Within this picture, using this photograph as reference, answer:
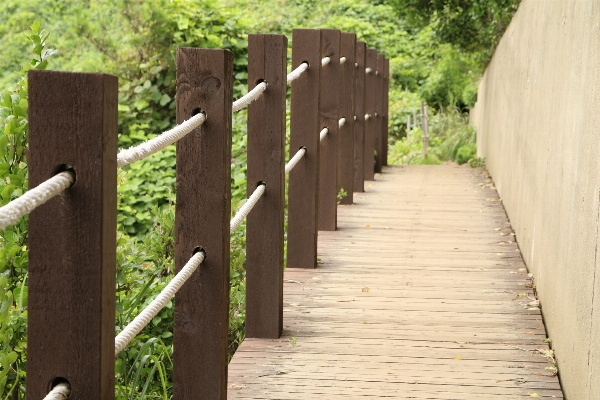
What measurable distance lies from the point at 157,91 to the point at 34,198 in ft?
37.3

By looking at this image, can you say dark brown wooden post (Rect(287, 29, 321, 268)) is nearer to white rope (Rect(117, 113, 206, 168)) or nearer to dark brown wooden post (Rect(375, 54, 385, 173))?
white rope (Rect(117, 113, 206, 168))

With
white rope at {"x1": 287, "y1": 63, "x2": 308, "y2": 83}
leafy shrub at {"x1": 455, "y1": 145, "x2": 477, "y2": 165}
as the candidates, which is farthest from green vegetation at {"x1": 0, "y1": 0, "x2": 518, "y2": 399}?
white rope at {"x1": 287, "y1": 63, "x2": 308, "y2": 83}

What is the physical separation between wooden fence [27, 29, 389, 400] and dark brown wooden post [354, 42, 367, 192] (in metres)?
2.96

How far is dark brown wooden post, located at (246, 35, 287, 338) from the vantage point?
3691mm

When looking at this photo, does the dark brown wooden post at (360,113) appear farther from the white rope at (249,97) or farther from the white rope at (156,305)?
the white rope at (156,305)

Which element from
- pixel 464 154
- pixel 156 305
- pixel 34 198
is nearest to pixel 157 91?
pixel 464 154

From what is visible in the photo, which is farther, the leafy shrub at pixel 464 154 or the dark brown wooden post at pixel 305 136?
the leafy shrub at pixel 464 154

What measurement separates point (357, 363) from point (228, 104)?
127 centimetres

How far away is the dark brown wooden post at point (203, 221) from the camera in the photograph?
2756 mm

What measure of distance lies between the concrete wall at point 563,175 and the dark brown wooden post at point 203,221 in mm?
1098

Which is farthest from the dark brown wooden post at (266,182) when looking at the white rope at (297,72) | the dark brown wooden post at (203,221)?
the dark brown wooden post at (203,221)

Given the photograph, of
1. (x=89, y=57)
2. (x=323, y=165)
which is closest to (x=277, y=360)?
(x=323, y=165)

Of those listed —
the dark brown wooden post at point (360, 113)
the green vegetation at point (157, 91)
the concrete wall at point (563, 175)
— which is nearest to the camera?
the concrete wall at point (563, 175)

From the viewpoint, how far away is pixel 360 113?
26.1 ft
